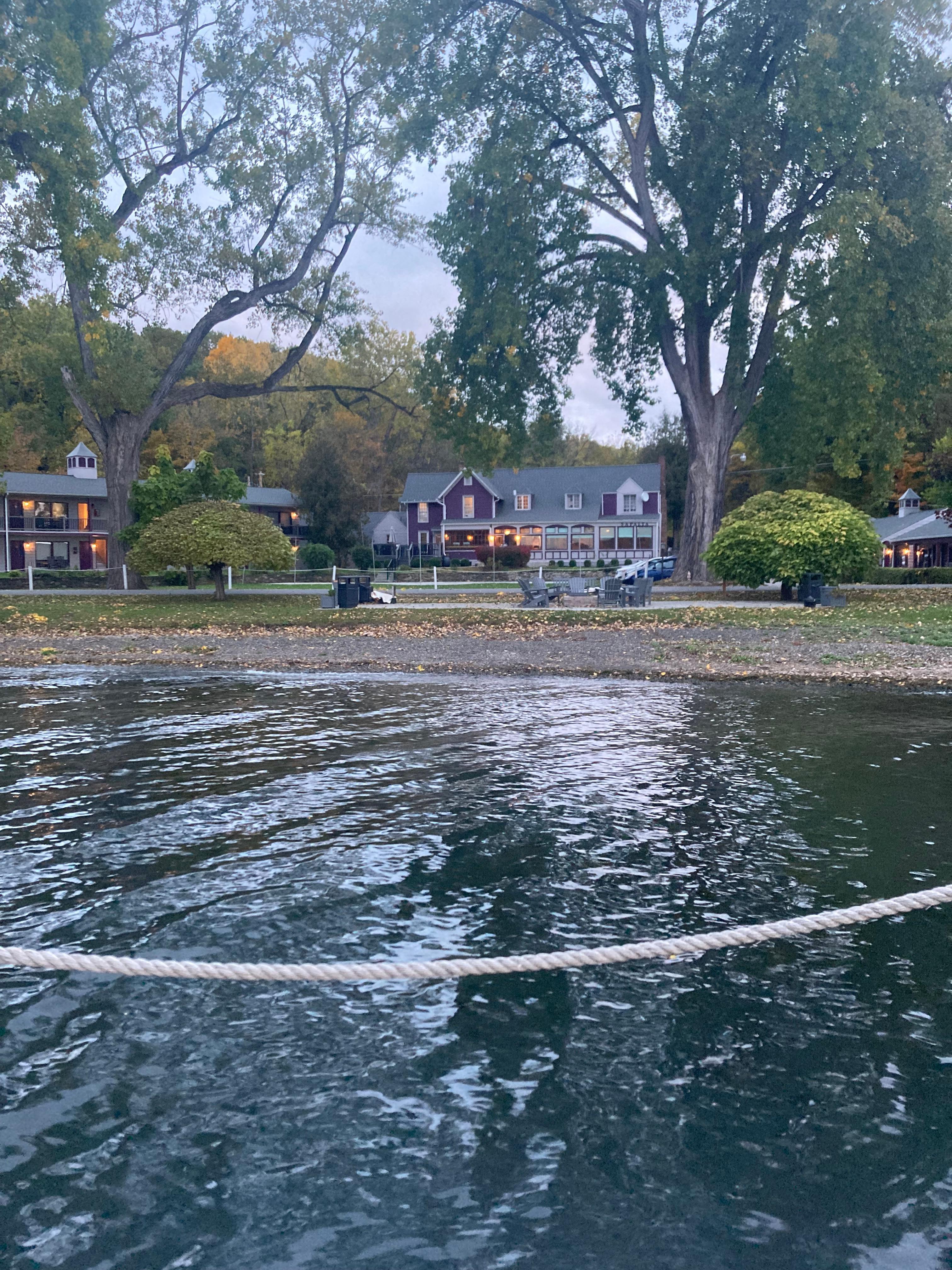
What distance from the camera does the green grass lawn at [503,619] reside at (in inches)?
869

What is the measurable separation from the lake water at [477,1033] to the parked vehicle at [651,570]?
1184 inches

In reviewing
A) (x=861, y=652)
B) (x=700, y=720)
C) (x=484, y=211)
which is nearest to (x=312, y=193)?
(x=484, y=211)

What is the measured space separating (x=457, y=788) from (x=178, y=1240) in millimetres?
5691

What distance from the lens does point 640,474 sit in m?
74.2

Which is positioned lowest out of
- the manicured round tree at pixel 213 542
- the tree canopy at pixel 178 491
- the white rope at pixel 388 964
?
the white rope at pixel 388 964

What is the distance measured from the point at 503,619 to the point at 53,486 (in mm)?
50189

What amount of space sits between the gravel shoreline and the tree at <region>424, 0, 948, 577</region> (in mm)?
14561

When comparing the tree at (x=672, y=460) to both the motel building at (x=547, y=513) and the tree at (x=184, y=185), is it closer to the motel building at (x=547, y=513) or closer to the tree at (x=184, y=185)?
the motel building at (x=547, y=513)

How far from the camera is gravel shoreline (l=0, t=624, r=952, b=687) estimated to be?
1623 cm

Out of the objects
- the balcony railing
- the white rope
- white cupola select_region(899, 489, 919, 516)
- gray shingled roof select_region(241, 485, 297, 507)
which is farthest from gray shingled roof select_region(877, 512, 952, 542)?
the white rope

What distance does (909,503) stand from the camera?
6531 cm

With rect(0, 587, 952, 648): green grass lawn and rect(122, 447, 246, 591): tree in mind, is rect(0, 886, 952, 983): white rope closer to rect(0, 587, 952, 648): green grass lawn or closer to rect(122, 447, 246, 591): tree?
rect(0, 587, 952, 648): green grass lawn

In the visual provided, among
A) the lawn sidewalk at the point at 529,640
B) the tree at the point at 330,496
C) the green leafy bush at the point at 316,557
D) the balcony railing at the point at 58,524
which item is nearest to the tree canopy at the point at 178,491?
the lawn sidewalk at the point at 529,640

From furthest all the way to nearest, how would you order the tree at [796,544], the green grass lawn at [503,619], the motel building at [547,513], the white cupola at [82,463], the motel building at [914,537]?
the motel building at [547,513], the white cupola at [82,463], the motel building at [914,537], the tree at [796,544], the green grass lawn at [503,619]
